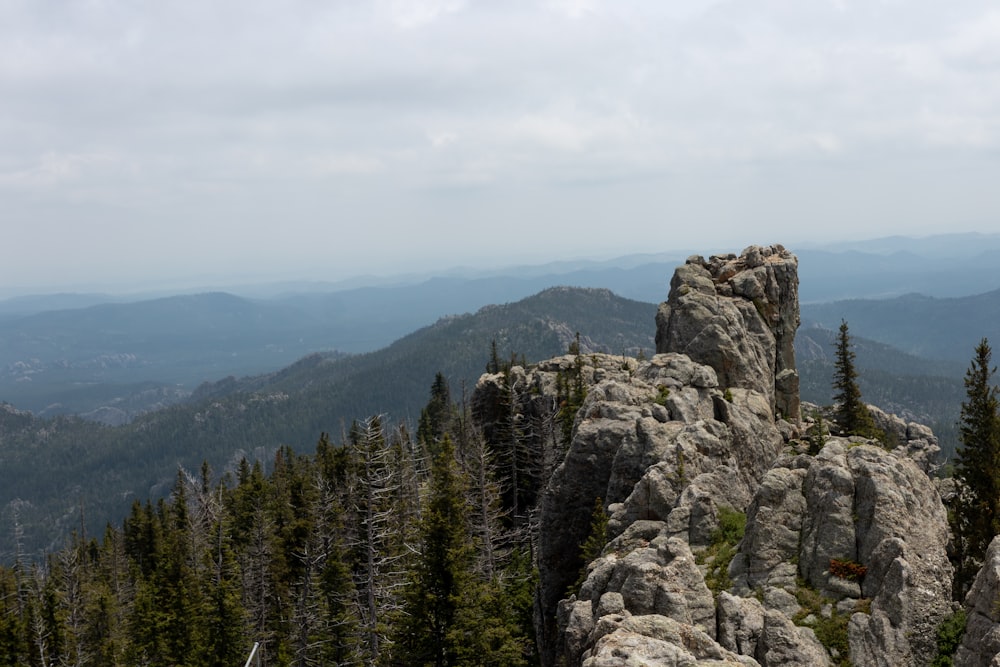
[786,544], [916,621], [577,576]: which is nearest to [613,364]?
[577,576]

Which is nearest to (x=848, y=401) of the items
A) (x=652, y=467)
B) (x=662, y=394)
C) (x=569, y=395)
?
(x=569, y=395)

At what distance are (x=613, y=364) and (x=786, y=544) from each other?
41995 mm

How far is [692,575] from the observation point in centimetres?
1906

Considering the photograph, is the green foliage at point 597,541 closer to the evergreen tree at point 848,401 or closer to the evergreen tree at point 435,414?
the evergreen tree at point 848,401

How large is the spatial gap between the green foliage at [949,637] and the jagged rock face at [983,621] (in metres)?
0.64

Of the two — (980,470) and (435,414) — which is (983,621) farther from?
(435,414)

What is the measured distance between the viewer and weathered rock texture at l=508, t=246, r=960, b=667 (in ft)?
53.6

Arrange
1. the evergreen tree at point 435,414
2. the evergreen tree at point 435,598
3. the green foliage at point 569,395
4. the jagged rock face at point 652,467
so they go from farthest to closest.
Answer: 1. the evergreen tree at point 435,414
2. the green foliage at point 569,395
3. the evergreen tree at point 435,598
4. the jagged rock face at point 652,467

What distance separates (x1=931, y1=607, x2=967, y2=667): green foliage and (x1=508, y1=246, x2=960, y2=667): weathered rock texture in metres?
0.19

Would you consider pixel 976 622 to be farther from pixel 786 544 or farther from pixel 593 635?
pixel 593 635

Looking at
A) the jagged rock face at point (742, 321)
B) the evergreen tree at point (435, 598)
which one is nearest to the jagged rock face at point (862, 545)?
the evergreen tree at point (435, 598)

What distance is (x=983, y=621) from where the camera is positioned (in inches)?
580

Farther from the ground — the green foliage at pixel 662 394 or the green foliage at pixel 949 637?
the green foliage at pixel 662 394

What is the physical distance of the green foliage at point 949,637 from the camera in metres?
15.9
